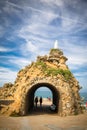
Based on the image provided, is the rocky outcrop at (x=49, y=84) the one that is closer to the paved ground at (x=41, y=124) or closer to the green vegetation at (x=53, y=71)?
the green vegetation at (x=53, y=71)

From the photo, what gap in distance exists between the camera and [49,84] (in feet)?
77.2

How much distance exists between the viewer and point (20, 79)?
979 inches

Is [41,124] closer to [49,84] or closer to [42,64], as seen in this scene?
[49,84]

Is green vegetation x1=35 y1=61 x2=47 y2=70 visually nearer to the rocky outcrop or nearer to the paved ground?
the rocky outcrop

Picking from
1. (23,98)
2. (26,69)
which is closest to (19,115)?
(23,98)

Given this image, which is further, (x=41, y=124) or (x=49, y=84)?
(x=49, y=84)

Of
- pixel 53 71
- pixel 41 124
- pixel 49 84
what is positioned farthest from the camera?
pixel 49 84

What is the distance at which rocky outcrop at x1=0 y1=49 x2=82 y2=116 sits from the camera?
71.1ft

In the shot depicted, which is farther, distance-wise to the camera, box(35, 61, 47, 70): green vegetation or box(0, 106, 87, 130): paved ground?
box(35, 61, 47, 70): green vegetation

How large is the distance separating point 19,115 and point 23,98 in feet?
6.44

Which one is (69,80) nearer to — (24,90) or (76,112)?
(76,112)

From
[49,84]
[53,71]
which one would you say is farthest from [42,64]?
[49,84]

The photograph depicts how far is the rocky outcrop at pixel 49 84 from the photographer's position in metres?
21.7

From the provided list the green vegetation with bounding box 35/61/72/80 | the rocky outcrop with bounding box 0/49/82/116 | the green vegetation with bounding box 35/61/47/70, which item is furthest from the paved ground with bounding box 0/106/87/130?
the green vegetation with bounding box 35/61/47/70
